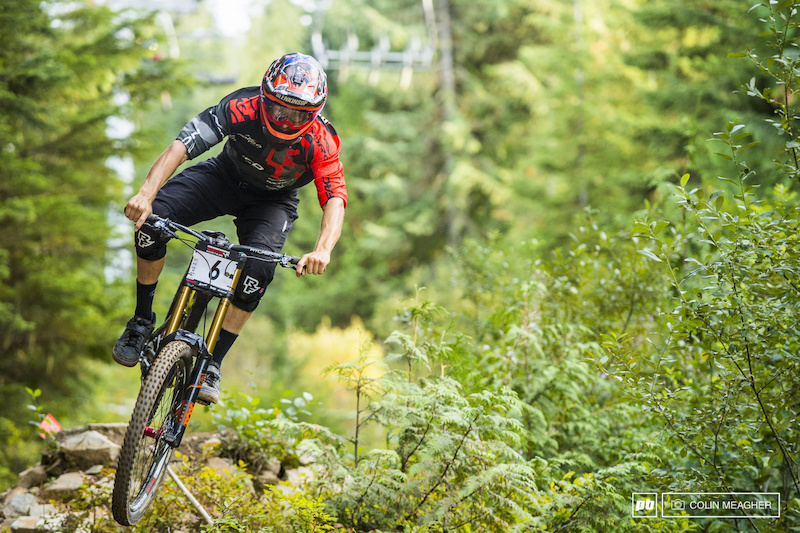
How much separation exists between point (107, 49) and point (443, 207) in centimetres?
1329

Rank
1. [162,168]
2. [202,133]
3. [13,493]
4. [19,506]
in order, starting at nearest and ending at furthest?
[162,168] → [202,133] → [19,506] → [13,493]

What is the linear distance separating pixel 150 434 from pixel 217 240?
1060 mm

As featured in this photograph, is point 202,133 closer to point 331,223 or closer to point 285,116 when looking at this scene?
point 285,116

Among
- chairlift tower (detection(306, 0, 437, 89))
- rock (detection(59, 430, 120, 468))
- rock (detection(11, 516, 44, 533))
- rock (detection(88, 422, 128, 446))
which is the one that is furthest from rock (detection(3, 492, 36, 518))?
chairlift tower (detection(306, 0, 437, 89))

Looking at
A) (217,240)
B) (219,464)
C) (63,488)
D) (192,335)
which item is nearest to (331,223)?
(217,240)

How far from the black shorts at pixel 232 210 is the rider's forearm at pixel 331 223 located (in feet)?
1.02

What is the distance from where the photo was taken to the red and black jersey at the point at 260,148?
3674 millimetres

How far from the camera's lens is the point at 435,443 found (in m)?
3.43

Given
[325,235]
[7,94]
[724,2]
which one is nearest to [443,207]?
[724,2]

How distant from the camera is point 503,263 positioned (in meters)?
6.44

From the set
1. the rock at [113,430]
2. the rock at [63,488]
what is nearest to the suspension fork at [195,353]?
the rock at [63,488]

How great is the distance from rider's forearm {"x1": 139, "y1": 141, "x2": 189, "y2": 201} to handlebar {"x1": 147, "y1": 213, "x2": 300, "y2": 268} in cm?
14

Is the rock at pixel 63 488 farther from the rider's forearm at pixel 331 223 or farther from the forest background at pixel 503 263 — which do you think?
the rider's forearm at pixel 331 223

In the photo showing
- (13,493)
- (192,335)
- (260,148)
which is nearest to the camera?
(192,335)
